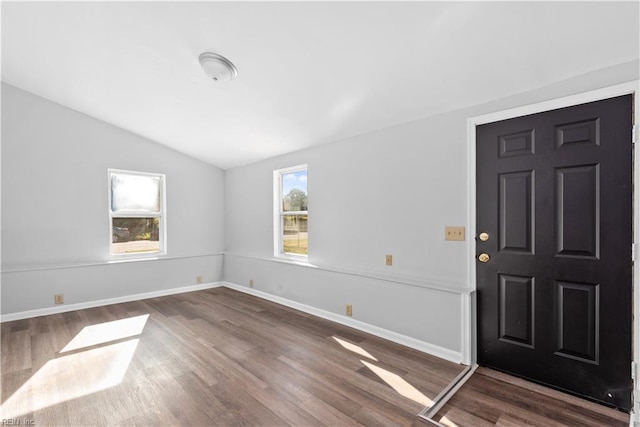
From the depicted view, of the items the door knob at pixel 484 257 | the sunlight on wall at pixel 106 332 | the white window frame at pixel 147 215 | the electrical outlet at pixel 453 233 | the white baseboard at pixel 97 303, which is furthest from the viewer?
the white window frame at pixel 147 215

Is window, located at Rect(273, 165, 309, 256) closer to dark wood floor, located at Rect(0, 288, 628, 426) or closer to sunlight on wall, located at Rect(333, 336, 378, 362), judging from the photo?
dark wood floor, located at Rect(0, 288, 628, 426)

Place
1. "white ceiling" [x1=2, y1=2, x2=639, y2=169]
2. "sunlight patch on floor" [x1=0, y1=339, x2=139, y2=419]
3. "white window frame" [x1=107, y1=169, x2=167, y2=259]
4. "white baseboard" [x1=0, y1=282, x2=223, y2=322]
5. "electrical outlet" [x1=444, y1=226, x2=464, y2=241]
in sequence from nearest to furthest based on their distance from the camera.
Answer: "white ceiling" [x1=2, y1=2, x2=639, y2=169] < "sunlight patch on floor" [x1=0, y1=339, x2=139, y2=419] < "electrical outlet" [x1=444, y1=226, x2=464, y2=241] < "white baseboard" [x1=0, y1=282, x2=223, y2=322] < "white window frame" [x1=107, y1=169, x2=167, y2=259]

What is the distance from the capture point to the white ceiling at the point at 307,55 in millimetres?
1814

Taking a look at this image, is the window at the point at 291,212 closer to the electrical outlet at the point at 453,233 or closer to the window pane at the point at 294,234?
the window pane at the point at 294,234

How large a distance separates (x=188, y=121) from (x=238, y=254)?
237 cm

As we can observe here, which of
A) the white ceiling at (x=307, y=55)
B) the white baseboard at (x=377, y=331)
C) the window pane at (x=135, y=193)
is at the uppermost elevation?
the white ceiling at (x=307, y=55)

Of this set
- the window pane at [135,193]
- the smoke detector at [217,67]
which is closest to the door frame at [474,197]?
the smoke detector at [217,67]

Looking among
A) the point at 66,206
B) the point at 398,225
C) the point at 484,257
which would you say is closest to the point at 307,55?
the point at 398,225

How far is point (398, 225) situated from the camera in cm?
303

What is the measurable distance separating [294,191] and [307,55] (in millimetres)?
2291

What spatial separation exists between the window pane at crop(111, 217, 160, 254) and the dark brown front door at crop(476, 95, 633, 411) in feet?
15.5

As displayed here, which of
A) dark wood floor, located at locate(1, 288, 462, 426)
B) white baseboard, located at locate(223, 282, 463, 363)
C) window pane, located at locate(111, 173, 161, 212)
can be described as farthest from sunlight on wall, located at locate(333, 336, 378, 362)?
window pane, located at locate(111, 173, 161, 212)

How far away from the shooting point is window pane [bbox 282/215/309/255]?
4.25 meters

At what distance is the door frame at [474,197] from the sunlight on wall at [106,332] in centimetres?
328
